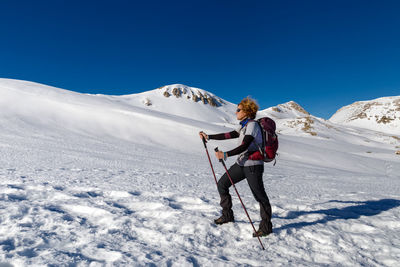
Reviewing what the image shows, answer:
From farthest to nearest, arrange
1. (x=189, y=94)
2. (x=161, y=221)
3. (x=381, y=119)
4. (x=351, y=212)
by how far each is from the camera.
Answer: (x=189, y=94) < (x=381, y=119) < (x=351, y=212) < (x=161, y=221)

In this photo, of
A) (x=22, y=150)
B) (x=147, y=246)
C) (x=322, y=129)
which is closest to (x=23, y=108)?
(x=22, y=150)

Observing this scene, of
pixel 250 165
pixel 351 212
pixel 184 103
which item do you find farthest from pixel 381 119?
pixel 250 165

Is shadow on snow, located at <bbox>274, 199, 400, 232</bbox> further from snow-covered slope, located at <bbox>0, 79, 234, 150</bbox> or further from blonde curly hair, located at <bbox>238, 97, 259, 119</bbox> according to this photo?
snow-covered slope, located at <bbox>0, 79, 234, 150</bbox>

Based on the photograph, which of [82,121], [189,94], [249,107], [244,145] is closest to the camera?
[244,145]

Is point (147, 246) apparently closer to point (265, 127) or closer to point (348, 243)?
point (265, 127)

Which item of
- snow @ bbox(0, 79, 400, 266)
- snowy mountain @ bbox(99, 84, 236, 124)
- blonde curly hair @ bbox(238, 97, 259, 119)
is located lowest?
snow @ bbox(0, 79, 400, 266)

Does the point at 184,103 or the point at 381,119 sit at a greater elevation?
the point at 184,103

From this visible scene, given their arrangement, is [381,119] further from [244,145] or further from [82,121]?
[244,145]

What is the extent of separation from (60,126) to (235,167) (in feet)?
65.2

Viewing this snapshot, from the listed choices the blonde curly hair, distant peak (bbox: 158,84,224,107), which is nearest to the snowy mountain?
distant peak (bbox: 158,84,224,107)

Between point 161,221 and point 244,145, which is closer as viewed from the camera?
point 244,145

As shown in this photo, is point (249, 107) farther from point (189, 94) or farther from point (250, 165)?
point (189, 94)

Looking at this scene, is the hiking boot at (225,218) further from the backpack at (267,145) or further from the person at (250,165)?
the backpack at (267,145)

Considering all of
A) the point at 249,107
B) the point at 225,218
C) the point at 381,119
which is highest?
the point at 381,119
